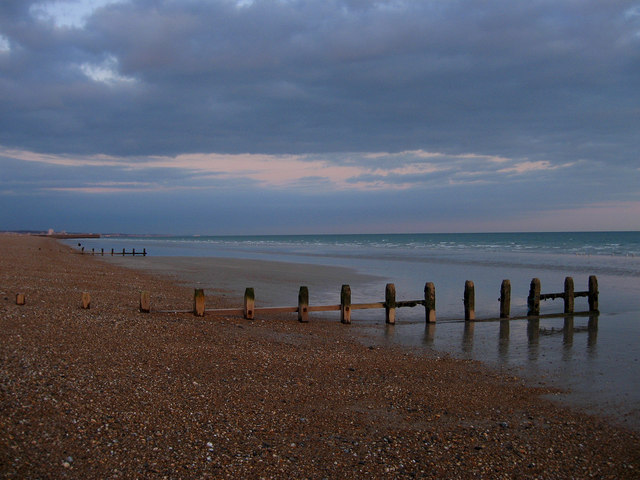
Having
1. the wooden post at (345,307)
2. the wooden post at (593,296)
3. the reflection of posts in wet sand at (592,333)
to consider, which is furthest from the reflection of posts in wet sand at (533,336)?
the wooden post at (345,307)

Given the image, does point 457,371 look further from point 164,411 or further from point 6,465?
point 6,465

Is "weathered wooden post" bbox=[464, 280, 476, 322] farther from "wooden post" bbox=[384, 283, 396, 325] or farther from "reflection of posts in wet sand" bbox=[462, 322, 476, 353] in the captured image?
"wooden post" bbox=[384, 283, 396, 325]

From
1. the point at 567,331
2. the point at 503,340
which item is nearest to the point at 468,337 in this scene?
the point at 503,340

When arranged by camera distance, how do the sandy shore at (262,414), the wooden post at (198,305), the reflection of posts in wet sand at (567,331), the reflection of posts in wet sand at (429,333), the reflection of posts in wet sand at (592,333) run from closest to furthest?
the sandy shore at (262,414) < the reflection of posts in wet sand at (592,333) < the reflection of posts in wet sand at (429,333) < the reflection of posts in wet sand at (567,331) < the wooden post at (198,305)

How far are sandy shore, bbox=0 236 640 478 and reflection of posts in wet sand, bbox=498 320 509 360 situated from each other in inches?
60.4

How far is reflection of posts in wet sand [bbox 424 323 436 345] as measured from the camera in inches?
500

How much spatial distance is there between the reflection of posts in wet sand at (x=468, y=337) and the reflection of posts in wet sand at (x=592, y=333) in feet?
8.54

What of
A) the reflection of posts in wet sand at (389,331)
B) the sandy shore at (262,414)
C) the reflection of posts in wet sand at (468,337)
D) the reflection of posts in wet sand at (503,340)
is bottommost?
the reflection of posts in wet sand at (503,340)

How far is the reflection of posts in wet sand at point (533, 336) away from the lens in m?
11.6

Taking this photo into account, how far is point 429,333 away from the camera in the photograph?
13742mm

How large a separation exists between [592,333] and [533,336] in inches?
70.1

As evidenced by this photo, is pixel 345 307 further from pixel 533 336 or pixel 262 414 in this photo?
pixel 262 414

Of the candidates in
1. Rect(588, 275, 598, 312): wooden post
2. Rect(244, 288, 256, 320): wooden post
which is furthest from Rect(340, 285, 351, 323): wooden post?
Rect(588, 275, 598, 312): wooden post

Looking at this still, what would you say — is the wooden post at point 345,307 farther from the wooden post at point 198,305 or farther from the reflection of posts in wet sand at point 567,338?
the reflection of posts in wet sand at point 567,338
